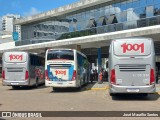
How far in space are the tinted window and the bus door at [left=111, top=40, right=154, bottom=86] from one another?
245 inches

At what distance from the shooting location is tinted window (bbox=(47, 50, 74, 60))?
23.2 m

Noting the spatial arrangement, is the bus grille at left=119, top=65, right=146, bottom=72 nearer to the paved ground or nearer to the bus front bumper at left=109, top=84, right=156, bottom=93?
the bus front bumper at left=109, top=84, right=156, bottom=93

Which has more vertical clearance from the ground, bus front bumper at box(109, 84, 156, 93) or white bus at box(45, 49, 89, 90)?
white bus at box(45, 49, 89, 90)

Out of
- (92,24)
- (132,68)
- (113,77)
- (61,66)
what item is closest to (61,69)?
(61,66)

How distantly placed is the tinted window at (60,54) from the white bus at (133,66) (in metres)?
6.12

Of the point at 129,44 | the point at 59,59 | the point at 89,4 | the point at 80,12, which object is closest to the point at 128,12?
the point at 89,4

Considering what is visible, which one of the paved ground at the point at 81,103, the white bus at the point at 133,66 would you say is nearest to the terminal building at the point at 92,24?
the paved ground at the point at 81,103

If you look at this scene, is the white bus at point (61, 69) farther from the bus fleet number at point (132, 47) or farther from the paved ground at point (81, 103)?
the bus fleet number at point (132, 47)

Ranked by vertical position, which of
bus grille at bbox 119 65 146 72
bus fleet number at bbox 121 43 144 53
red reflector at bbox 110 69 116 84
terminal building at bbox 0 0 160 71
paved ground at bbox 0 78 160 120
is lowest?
paved ground at bbox 0 78 160 120

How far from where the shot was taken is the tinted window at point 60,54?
2323 centimetres

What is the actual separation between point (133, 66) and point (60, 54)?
7077mm

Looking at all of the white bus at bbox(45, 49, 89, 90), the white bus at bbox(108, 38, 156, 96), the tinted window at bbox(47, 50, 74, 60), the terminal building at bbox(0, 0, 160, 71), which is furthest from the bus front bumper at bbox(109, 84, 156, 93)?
the terminal building at bbox(0, 0, 160, 71)

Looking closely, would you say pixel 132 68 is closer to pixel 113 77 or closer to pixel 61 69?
pixel 113 77

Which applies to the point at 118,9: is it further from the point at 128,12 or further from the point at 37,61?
the point at 37,61
